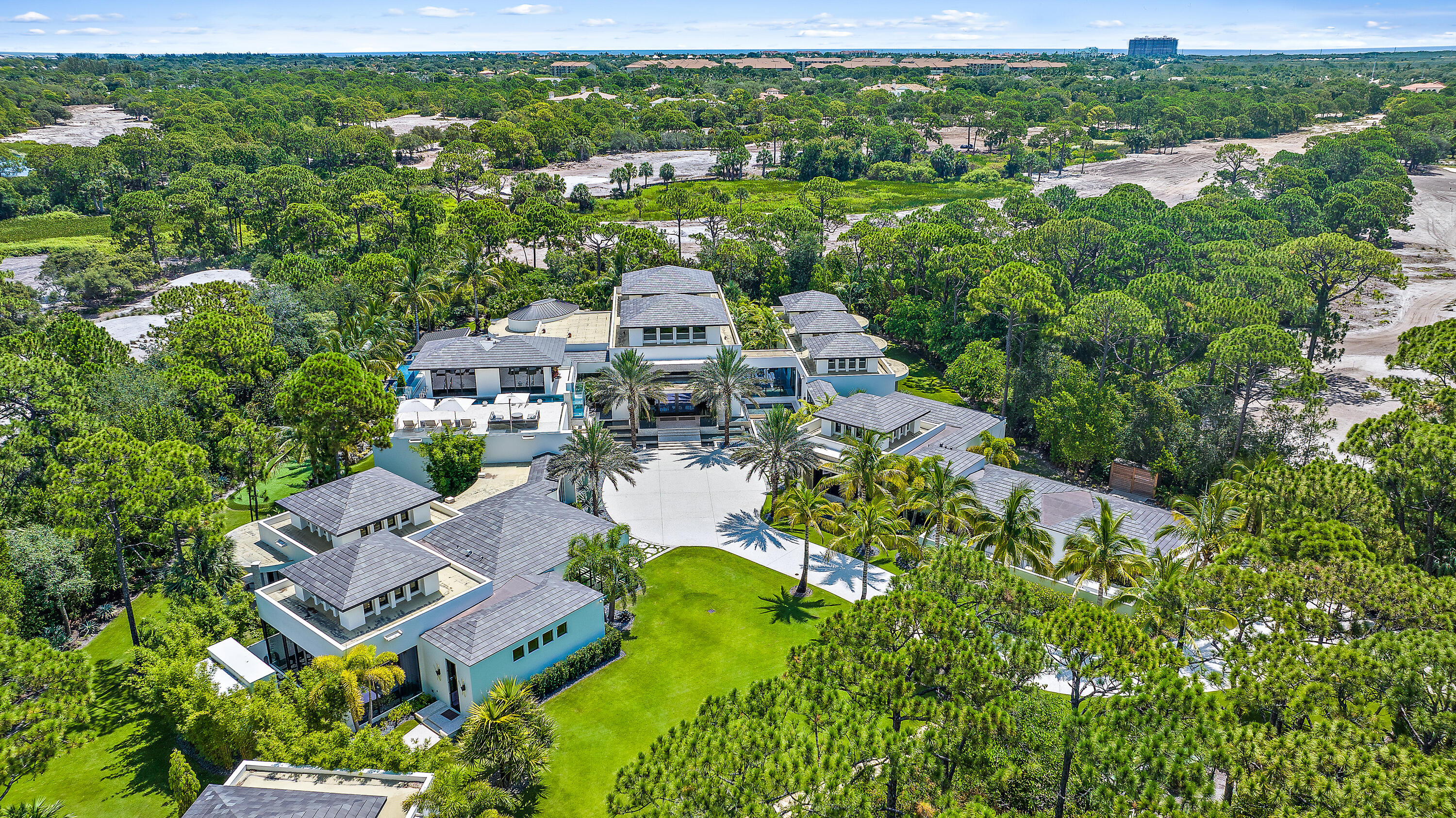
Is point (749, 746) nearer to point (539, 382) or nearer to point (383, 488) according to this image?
point (383, 488)

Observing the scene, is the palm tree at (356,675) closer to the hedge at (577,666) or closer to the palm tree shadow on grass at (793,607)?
the hedge at (577,666)

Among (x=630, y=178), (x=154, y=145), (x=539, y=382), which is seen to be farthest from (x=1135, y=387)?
(x=154, y=145)

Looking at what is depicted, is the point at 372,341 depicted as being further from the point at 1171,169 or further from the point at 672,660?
the point at 1171,169

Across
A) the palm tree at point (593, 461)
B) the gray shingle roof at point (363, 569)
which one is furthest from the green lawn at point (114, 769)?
the palm tree at point (593, 461)

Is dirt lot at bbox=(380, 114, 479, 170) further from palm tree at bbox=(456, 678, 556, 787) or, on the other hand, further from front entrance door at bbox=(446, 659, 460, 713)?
palm tree at bbox=(456, 678, 556, 787)

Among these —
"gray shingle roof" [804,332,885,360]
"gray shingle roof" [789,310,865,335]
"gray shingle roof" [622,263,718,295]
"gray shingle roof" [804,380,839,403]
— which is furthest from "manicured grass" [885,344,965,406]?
"gray shingle roof" [622,263,718,295]
